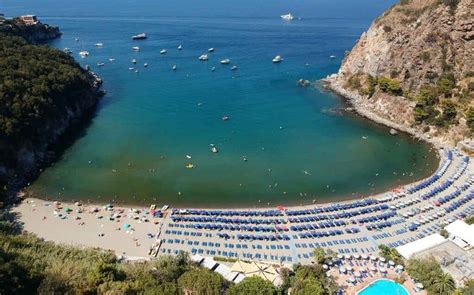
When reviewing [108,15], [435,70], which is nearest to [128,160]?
[435,70]

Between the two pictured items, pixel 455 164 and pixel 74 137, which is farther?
pixel 74 137

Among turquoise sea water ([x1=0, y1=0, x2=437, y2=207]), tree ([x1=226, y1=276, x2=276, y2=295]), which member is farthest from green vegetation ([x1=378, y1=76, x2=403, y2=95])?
tree ([x1=226, y1=276, x2=276, y2=295])

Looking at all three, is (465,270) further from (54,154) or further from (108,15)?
(108,15)

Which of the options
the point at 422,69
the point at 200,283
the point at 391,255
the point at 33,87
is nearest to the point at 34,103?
the point at 33,87

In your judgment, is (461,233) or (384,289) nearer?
(384,289)

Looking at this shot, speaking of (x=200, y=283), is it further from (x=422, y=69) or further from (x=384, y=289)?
(x=422, y=69)

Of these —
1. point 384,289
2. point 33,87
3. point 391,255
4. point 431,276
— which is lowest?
point 384,289

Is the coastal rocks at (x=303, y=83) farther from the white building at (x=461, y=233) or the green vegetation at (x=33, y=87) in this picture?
the white building at (x=461, y=233)
